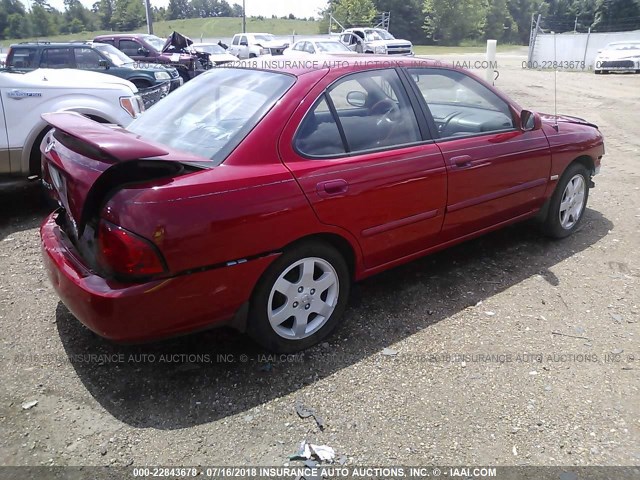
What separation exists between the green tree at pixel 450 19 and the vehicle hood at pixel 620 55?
158 ft

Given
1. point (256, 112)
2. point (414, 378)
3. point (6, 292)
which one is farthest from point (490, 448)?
point (6, 292)

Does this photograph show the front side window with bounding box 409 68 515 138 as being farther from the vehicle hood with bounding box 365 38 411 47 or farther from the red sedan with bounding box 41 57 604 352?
the vehicle hood with bounding box 365 38 411 47

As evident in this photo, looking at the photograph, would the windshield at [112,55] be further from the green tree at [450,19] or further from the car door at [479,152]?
the green tree at [450,19]

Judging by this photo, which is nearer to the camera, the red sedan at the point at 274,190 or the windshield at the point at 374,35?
the red sedan at the point at 274,190

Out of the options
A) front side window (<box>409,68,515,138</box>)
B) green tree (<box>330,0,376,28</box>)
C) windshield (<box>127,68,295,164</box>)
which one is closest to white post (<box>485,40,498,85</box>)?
front side window (<box>409,68,515,138</box>)

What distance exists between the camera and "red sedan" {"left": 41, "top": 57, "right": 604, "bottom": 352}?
247 cm

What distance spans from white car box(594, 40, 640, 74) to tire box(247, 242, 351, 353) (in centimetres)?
2363

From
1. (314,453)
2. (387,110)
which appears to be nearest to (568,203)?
(387,110)

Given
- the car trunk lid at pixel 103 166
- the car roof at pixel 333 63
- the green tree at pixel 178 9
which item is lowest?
the car trunk lid at pixel 103 166

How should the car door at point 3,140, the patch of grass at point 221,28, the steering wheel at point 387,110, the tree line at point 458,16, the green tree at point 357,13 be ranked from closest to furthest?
the steering wheel at point 387,110
the car door at point 3,140
the tree line at point 458,16
the green tree at point 357,13
the patch of grass at point 221,28

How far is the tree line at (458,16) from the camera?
185 ft

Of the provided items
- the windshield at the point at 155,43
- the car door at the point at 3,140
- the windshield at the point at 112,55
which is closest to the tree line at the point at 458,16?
the windshield at the point at 155,43

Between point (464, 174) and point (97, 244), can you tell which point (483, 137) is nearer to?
point (464, 174)

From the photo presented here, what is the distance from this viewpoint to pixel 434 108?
12.2 feet
